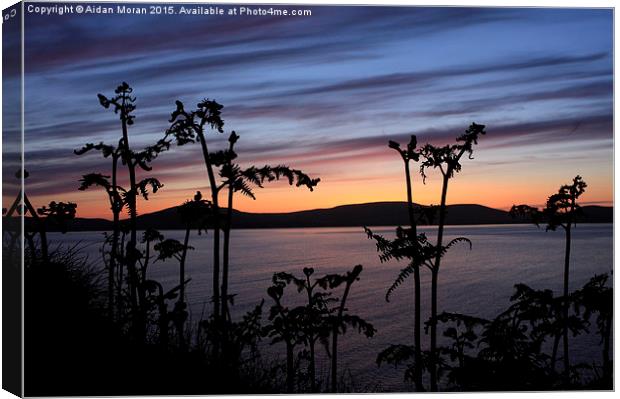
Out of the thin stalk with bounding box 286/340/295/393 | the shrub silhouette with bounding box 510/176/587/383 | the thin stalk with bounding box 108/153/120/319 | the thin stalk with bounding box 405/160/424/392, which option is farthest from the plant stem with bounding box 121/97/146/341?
the shrub silhouette with bounding box 510/176/587/383

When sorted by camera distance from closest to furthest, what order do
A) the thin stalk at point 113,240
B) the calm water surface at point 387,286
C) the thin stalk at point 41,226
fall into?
the thin stalk at point 41,226 → the thin stalk at point 113,240 → the calm water surface at point 387,286

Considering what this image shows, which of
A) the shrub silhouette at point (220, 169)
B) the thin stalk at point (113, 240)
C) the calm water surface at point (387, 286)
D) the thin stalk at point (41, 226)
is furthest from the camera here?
the calm water surface at point (387, 286)

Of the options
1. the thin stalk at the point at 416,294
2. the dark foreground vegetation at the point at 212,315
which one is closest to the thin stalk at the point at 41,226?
the dark foreground vegetation at the point at 212,315

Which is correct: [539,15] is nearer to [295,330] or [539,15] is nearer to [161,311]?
[295,330]

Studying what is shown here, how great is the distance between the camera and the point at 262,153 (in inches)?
294

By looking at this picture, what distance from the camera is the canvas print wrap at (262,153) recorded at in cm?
522

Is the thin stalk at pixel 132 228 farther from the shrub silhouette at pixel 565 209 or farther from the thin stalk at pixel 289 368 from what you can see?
the shrub silhouette at pixel 565 209

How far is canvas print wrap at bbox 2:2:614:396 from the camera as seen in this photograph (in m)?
5.22

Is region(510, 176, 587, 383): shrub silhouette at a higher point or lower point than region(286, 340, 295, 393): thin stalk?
higher

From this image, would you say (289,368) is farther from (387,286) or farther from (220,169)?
(387,286)

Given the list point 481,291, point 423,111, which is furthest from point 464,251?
point 423,111

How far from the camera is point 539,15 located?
608cm

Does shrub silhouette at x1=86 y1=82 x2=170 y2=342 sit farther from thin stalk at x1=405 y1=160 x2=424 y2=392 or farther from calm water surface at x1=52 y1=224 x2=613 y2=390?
thin stalk at x1=405 y1=160 x2=424 y2=392

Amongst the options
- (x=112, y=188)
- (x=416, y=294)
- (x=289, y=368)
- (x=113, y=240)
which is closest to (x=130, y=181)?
(x=112, y=188)
